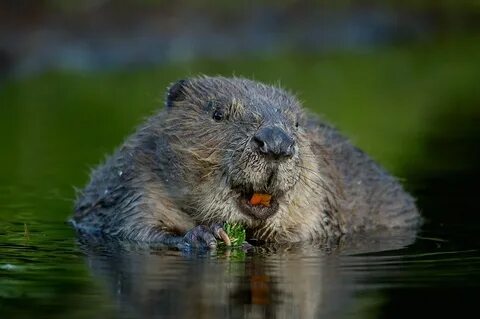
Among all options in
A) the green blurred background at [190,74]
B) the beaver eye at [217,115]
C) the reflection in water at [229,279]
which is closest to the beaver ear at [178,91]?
the beaver eye at [217,115]

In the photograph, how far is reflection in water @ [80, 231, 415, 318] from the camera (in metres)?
6.72

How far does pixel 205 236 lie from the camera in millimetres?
8594

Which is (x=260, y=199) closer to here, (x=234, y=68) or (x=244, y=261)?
(x=244, y=261)

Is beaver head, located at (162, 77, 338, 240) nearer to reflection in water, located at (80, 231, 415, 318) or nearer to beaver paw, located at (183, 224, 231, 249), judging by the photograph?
beaver paw, located at (183, 224, 231, 249)

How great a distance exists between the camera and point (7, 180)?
13.2 metres

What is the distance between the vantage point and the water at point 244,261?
681 cm

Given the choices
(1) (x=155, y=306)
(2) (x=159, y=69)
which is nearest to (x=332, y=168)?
(1) (x=155, y=306)

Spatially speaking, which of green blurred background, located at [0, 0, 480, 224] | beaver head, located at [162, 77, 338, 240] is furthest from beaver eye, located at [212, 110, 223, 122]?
green blurred background, located at [0, 0, 480, 224]

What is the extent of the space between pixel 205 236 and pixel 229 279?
105 centimetres

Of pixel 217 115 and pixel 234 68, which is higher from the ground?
pixel 234 68

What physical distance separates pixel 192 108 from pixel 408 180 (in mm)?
3955

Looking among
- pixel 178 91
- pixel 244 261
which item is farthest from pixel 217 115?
pixel 244 261

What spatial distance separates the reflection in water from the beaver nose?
2.01 feet

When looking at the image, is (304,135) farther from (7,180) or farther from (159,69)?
(159,69)
